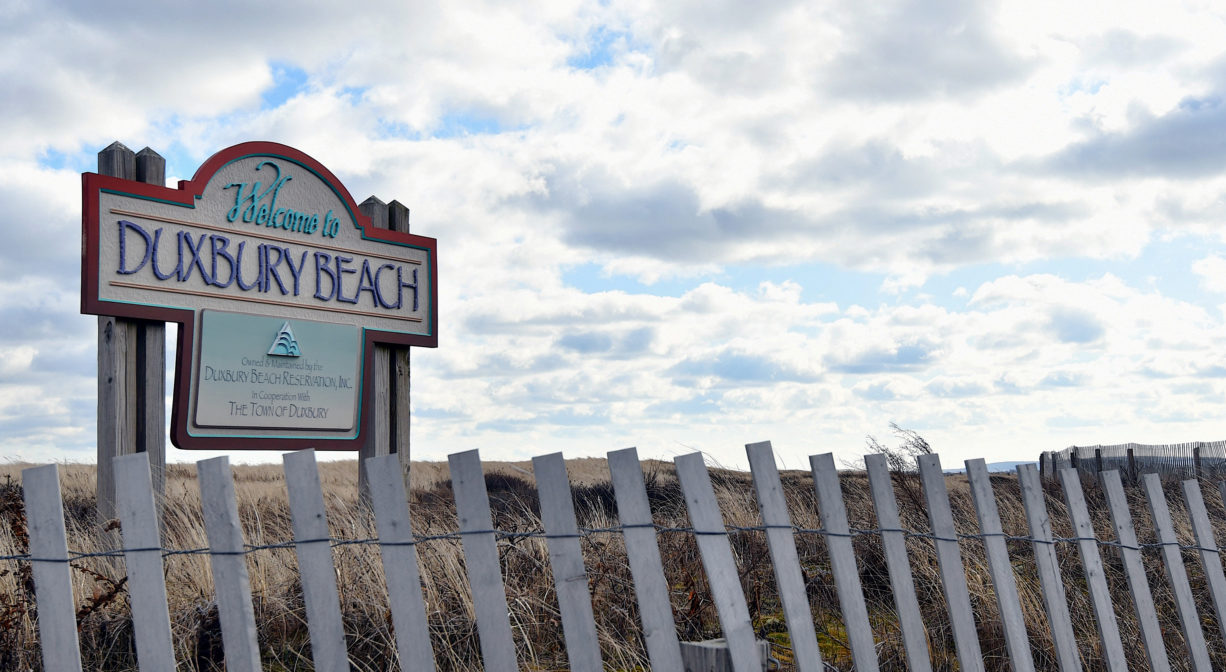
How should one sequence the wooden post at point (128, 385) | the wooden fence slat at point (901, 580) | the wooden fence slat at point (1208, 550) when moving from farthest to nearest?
the wooden post at point (128, 385), the wooden fence slat at point (1208, 550), the wooden fence slat at point (901, 580)

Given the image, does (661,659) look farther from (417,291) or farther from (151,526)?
(417,291)

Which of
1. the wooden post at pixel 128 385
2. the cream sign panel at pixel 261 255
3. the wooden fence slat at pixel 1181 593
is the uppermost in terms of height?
the cream sign panel at pixel 261 255

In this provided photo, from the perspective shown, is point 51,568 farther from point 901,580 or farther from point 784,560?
point 901,580

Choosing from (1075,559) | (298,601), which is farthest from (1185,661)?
(298,601)

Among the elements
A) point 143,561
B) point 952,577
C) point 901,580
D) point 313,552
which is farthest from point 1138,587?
point 143,561

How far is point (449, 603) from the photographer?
15.4 feet

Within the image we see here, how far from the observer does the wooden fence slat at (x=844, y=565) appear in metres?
3.49

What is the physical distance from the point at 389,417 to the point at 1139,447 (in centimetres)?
2465

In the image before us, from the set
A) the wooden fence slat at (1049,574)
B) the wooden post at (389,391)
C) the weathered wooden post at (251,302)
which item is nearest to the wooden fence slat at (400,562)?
the wooden fence slat at (1049,574)

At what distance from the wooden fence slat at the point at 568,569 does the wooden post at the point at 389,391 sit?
5080 millimetres

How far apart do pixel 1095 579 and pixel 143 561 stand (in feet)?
13.7

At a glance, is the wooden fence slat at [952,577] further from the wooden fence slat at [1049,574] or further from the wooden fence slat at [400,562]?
the wooden fence slat at [400,562]

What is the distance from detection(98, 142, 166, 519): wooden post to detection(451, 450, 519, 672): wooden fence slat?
4239 mm

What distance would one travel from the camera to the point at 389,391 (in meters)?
8.19
